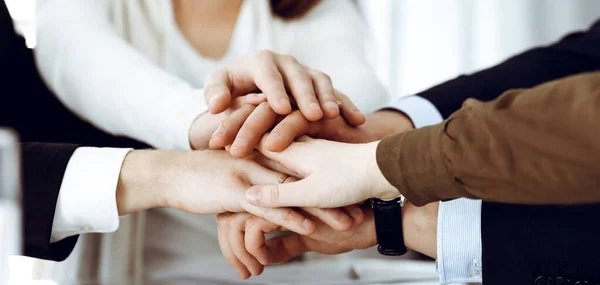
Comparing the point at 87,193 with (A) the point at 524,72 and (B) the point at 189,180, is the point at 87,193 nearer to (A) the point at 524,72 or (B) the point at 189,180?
(B) the point at 189,180

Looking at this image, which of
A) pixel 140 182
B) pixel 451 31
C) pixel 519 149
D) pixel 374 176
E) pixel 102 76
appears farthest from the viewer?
pixel 451 31

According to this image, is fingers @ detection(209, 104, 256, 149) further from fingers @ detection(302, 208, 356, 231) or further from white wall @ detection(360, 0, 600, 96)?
white wall @ detection(360, 0, 600, 96)

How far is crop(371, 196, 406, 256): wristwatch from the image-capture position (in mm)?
428

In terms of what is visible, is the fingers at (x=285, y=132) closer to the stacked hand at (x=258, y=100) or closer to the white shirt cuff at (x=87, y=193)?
the stacked hand at (x=258, y=100)

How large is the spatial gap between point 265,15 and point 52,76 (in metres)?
0.27

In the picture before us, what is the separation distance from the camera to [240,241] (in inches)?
17.9

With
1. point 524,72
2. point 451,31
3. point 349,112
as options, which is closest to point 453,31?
point 451,31

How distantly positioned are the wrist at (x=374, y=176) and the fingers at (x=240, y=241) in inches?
5.2

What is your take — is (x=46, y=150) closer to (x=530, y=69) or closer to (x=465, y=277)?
(x=465, y=277)

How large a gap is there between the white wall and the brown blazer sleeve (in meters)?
0.56

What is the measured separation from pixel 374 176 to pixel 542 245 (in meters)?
0.12

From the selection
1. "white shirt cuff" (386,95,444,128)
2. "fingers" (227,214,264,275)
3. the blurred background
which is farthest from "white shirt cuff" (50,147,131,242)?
the blurred background

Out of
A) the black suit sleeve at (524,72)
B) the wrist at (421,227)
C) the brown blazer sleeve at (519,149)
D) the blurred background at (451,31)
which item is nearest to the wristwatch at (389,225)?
the wrist at (421,227)

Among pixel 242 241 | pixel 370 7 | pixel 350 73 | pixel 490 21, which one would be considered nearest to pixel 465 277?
pixel 242 241
